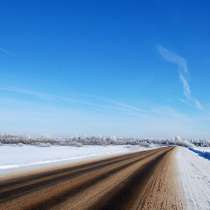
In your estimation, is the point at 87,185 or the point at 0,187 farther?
the point at 87,185

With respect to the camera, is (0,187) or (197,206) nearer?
(197,206)

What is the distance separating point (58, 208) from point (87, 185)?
152 inches

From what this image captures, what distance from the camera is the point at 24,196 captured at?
745 centimetres

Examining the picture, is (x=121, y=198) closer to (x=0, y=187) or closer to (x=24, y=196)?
(x=24, y=196)

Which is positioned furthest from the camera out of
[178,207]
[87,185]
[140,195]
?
[87,185]

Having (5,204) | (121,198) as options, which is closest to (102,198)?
(121,198)

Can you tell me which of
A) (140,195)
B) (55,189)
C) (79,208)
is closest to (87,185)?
(55,189)

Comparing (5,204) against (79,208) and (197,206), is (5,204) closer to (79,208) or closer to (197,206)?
(79,208)

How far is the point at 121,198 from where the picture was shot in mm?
7867

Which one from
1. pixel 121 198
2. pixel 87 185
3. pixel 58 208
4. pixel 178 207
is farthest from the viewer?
pixel 87 185

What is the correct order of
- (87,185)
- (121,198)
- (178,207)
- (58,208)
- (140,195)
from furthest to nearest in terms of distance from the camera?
(87,185) → (140,195) → (121,198) → (178,207) → (58,208)

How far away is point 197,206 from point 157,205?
125 centimetres

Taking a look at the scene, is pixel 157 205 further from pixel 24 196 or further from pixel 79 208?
pixel 24 196

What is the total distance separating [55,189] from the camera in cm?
884
